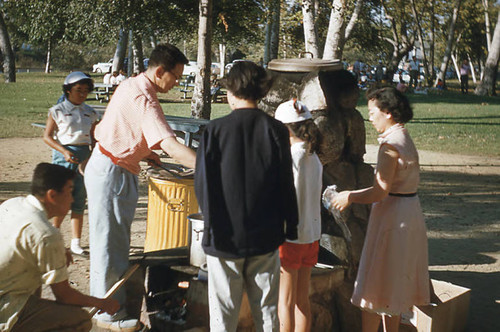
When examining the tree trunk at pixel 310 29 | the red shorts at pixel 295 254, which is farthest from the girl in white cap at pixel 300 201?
the tree trunk at pixel 310 29

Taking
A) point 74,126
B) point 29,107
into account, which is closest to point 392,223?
point 74,126

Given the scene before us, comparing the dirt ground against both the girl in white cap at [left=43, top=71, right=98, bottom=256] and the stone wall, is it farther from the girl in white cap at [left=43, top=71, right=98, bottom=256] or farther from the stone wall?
the stone wall

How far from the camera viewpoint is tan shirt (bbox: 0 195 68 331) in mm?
3211

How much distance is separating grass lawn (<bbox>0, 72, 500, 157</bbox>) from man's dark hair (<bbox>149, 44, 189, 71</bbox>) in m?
11.1

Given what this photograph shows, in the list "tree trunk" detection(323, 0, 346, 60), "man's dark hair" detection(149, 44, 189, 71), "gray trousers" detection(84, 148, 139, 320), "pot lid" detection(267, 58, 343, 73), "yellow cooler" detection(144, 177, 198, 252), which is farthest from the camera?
"tree trunk" detection(323, 0, 346, 60)

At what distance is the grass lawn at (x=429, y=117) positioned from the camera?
15312 mm

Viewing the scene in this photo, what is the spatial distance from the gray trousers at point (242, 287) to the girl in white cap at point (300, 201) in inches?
18.1

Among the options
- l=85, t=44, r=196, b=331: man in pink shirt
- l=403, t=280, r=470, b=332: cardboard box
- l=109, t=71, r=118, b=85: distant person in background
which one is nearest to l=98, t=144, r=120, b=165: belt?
l=85, t=44, r=196, b=331: man in pink shirt

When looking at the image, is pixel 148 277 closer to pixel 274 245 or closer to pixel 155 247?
pixel 155 247

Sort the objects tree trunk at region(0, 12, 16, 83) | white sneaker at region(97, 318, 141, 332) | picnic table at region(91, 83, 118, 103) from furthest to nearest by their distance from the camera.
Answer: tree trunk at region(0, 12, 16, 83) → picnic table at region(91, 83, 118, 103) → white sneaker at region(97, 318, 141, 332)

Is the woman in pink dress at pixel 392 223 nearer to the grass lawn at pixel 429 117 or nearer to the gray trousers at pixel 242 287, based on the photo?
the gray trousers at pixel 242 287

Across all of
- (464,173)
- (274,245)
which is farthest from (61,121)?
(464,173)

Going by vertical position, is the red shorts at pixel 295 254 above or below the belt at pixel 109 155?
below

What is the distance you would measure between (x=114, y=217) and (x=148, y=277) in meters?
0.74
